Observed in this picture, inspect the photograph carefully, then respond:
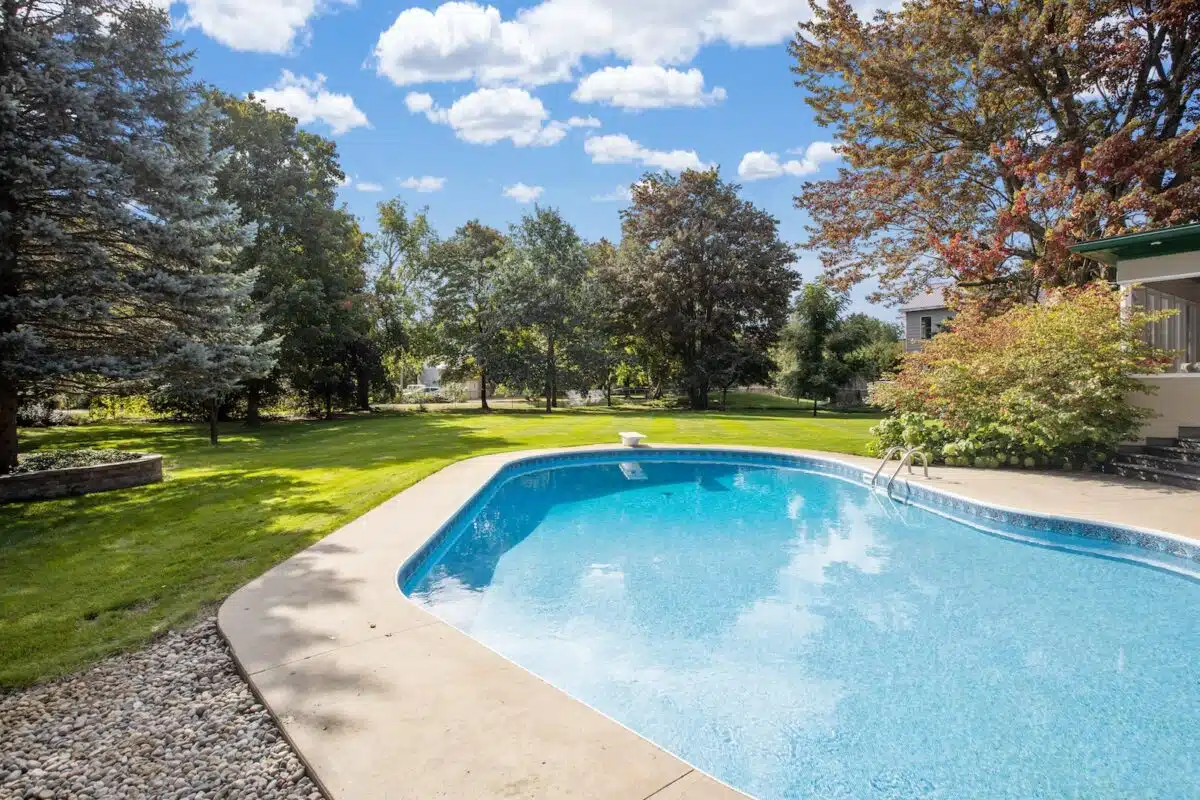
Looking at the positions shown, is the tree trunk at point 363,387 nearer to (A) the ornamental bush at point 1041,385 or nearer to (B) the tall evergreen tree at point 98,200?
(B) the tall evergreen tree at point 98,200

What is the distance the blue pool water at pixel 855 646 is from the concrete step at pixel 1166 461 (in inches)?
147

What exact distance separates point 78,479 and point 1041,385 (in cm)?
1434

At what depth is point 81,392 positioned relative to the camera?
9.22 meters

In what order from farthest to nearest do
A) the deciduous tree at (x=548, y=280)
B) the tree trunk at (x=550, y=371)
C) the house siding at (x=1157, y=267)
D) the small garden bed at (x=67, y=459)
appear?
the tree trunk at (x=550, y=371) < the deciduous tree at (x=548, y=280) < the house siding at (x=1157, y=267) < the small garden bed at (x=67, y=459)

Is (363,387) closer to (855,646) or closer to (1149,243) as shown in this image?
(855,646)

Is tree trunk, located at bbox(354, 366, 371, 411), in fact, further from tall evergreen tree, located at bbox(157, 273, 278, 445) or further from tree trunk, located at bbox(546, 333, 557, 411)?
tall evergreen tree, located at bbox(157, 273, 278, 445)

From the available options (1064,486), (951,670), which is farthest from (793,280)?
(951,670)

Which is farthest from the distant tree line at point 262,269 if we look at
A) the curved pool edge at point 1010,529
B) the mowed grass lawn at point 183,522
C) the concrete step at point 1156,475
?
the concrete step at point 1156,475

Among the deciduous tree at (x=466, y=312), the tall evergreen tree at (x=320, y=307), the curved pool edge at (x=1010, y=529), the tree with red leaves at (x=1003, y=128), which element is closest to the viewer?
the curved pool edge at (x=1010, y=529)

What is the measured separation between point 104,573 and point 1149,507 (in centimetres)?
1080

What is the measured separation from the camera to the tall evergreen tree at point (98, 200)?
25.1ft

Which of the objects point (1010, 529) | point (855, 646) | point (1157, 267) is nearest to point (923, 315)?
point (1157, 267)

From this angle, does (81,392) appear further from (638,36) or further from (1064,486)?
(1064,486)

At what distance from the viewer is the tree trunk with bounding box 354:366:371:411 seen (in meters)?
24.8
